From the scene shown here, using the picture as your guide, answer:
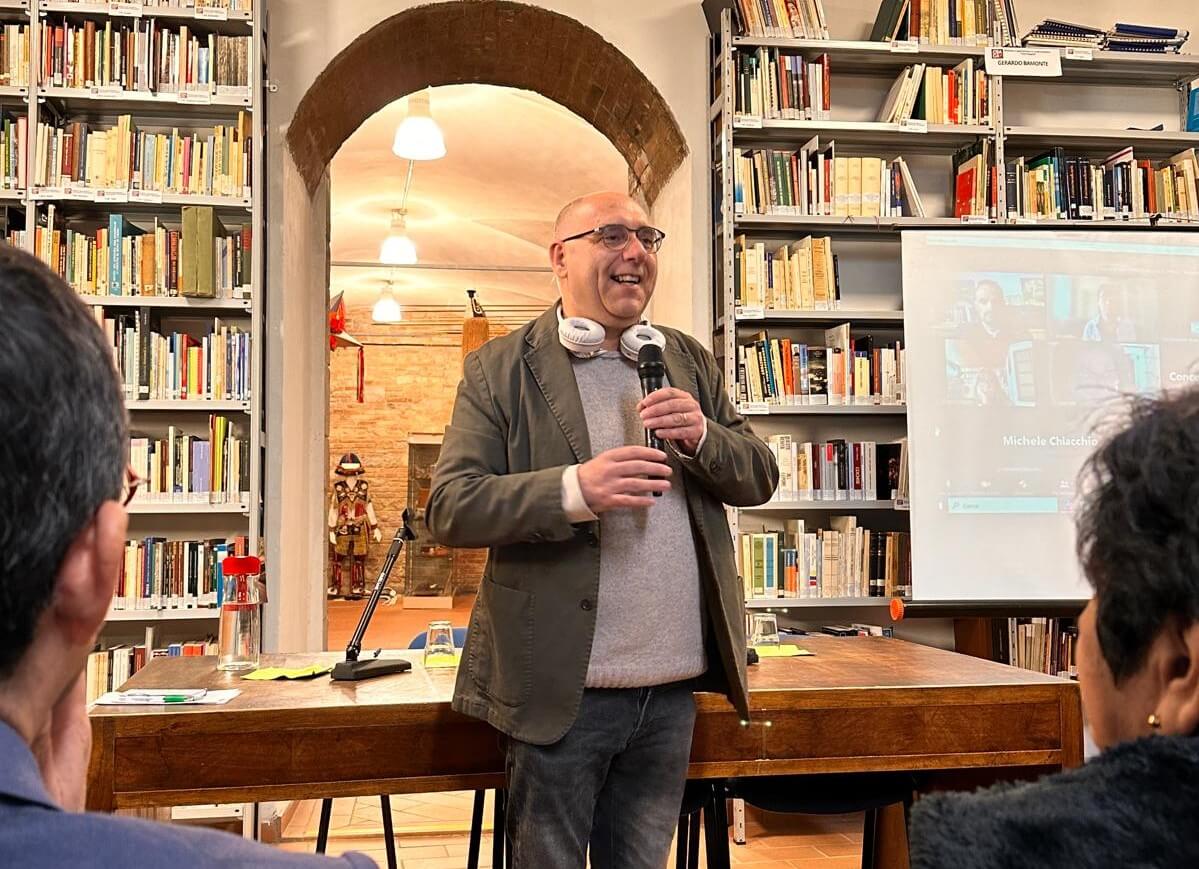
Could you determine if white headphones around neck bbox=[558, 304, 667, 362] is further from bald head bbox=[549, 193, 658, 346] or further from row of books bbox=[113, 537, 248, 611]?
row of books bbox=[113, 537, 248, 611]

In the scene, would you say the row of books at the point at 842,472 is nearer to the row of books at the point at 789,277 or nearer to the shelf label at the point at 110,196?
the row of books at the point at 789,277

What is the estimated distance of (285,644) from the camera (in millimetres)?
4156

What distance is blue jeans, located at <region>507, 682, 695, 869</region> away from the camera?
6.00 ft

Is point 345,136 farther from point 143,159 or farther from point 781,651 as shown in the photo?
point 781,651

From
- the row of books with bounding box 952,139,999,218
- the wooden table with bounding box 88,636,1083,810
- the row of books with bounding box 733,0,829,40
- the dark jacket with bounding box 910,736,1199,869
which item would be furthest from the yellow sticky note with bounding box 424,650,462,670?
the row of books with bounding box 952,139,999,218

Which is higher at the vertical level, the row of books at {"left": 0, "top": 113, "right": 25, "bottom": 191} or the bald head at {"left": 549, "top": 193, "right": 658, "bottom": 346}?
the row of books at {"left": 0, "top": 113, "right": 25, "bottom": 191}

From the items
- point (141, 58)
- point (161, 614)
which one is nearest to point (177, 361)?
point (161, 614)

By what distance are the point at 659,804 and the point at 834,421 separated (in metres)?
2.89

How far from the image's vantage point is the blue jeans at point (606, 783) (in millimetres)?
1830

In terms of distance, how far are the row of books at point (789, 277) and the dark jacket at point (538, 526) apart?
222 centimetres

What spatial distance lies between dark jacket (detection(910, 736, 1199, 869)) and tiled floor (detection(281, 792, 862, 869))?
3225mm

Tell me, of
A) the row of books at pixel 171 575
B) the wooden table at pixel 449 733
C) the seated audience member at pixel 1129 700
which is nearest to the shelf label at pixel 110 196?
the row of books at pixel 171 575

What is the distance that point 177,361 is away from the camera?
390 cm

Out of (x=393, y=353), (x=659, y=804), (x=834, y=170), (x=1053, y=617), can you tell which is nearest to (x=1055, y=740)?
(x=659, y=804)
